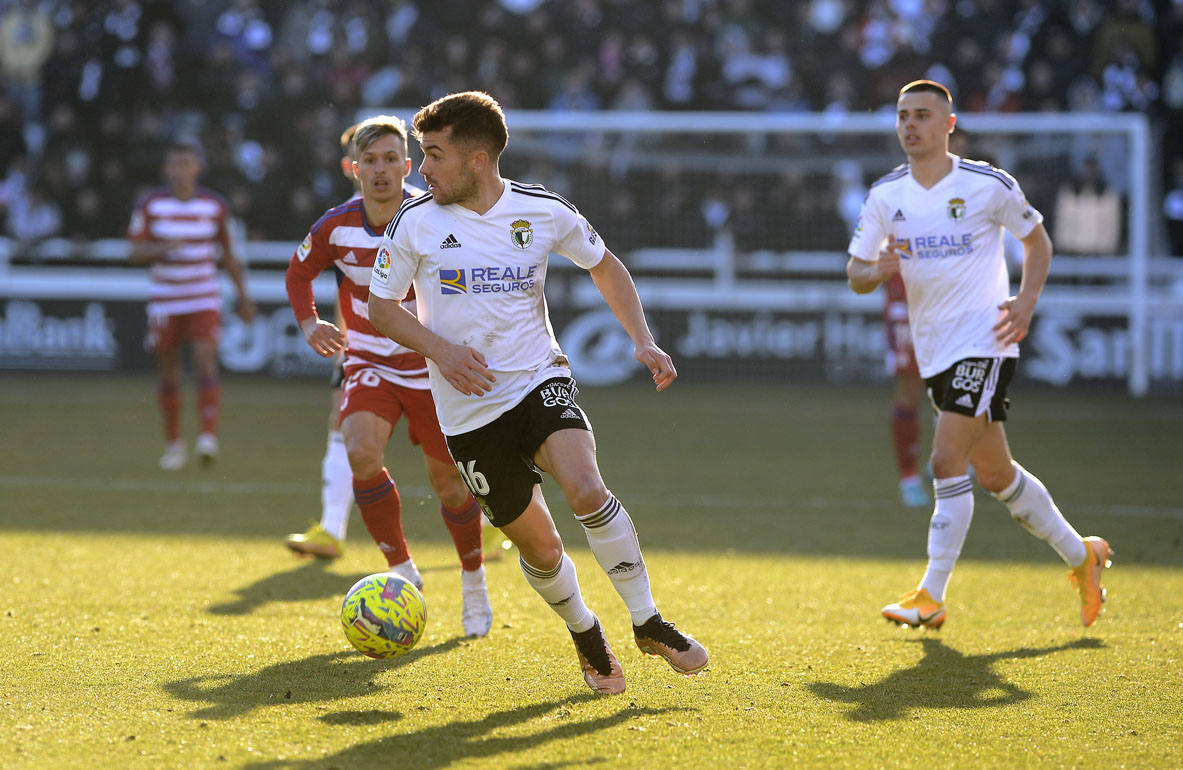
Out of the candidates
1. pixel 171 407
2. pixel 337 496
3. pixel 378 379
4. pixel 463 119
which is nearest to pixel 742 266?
pixel 171 407

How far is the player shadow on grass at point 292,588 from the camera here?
5668 millimetres

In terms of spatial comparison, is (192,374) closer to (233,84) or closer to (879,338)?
(233,84)

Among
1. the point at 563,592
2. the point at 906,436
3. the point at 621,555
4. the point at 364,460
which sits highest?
the point at 364,460

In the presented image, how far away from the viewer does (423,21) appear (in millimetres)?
18781

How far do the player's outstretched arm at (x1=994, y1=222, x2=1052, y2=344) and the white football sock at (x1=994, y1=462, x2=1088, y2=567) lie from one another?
58 cm

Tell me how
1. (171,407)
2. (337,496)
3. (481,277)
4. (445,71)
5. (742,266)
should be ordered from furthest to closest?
1. (445,71)
2. (742,266)
3. (171,407)
4. (337,496)
5. (481,277)

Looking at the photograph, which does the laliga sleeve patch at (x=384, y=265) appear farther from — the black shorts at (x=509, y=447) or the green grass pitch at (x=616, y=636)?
the green grass pitch at (x=616, y=636)

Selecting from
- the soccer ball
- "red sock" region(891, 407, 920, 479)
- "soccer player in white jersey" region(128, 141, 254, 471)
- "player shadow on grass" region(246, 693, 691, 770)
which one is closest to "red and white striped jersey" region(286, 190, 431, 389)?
the soccer ball

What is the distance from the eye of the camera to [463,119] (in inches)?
165

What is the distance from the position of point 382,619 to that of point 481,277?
1.19 metres

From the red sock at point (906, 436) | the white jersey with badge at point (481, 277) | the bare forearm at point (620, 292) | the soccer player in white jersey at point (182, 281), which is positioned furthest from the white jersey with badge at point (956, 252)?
the soccer player in white jersey at point (182, 281)

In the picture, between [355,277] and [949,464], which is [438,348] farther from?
[949,464]

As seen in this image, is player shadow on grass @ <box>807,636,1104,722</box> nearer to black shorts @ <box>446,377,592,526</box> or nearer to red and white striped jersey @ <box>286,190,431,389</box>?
black shorts @ <box>446,377,592,526</box>

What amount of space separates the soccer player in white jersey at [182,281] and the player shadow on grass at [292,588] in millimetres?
3730
